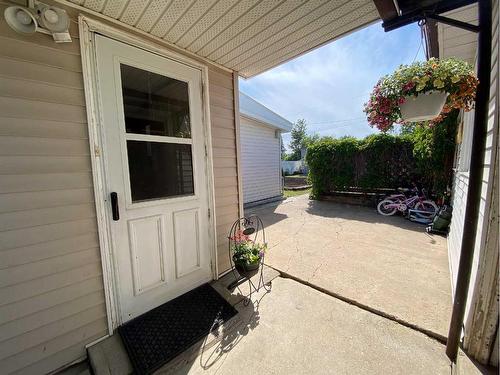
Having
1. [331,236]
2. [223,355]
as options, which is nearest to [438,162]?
[331,236]

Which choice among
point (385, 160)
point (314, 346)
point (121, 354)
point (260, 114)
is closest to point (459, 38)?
point (314, 346)

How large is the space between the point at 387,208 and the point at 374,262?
3.06 m

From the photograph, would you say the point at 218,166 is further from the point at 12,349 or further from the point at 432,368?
the point at 432,368

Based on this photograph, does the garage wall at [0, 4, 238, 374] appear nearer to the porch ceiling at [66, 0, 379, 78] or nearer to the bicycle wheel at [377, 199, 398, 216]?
the porch ceiling at [66, 0, 379, 78]

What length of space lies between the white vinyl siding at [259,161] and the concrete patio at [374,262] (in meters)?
2.41

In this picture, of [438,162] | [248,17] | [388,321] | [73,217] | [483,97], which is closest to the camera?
[483,97]

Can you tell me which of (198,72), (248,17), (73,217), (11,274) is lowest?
(11,274)

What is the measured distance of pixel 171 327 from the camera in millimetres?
1728

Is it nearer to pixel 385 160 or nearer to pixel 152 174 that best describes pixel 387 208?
pixel 385 160

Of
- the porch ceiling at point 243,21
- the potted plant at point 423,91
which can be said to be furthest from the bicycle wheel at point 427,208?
the porch ceiling at point 243,21

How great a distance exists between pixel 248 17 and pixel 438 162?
5.28 m

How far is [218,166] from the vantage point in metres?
2.37

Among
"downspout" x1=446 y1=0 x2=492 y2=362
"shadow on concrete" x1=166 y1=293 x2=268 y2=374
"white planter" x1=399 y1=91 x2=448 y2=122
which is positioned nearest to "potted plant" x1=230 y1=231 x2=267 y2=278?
"shadow on concrete" x1=166 y1=293 x2=268 y2=374

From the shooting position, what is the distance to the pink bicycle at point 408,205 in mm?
4470
